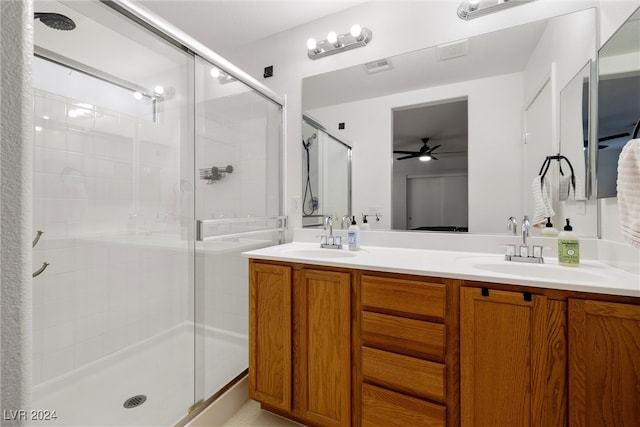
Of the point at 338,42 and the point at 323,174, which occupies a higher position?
the point at 338,42

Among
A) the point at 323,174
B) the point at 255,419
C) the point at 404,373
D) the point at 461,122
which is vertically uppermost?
the point at 461,122

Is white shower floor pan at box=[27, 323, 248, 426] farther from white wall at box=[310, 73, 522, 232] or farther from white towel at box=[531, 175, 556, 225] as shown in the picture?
white towel at box=[531, 175, 556, 225]

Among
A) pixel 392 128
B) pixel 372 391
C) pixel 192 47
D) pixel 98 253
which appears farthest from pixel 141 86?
pixel 372 391

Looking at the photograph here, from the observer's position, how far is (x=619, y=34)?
1141 millimetres

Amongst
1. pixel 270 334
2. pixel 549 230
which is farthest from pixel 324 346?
pixel 549 230

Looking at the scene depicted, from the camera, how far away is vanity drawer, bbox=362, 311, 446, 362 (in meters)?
1.12

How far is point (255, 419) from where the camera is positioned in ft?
5.18

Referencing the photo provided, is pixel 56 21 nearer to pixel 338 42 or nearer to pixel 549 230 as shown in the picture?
pixel 338 42

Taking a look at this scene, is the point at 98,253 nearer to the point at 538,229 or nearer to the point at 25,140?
the point at 25,140

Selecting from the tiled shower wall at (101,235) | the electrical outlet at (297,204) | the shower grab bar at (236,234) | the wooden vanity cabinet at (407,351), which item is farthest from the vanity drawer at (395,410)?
the tiled shower wall at (101,235)

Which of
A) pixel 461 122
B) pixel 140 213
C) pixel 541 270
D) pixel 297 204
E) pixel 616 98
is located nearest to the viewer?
pixel 616 98

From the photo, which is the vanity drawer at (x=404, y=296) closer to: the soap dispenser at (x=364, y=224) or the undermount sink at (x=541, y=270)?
the undermount sink at (x=541, y=270)

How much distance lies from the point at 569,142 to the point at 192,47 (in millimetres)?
1968

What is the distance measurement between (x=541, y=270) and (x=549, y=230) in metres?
0.29
